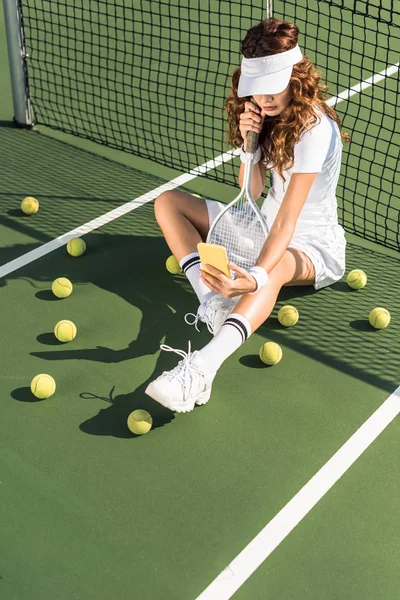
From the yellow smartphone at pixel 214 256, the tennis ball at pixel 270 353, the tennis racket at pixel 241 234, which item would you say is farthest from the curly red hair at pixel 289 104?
the tennis ball at pixel 270 353

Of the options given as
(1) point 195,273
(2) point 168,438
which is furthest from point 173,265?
(2) point 168,438

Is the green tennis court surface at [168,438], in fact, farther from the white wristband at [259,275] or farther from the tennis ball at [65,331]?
the white wristband at [259,275]

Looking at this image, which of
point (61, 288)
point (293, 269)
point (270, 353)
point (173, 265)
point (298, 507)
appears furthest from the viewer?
point (173, 265)

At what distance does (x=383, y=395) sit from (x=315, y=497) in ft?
2.43

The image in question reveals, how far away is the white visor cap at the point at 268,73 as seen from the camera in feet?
11.9

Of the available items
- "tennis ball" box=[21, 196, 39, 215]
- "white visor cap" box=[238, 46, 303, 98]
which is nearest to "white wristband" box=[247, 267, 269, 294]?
"white visor cap" box=[238, 46, 303, 98]

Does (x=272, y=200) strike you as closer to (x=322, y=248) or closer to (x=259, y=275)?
(x=322, y=248)

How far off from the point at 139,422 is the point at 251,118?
1.41 m

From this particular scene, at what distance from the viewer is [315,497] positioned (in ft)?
11.3

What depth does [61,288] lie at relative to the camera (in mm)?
4559

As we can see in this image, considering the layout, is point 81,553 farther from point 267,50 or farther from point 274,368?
point 267,50

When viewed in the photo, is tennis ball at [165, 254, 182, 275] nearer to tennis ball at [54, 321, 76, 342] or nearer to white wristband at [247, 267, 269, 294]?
tennis ball at [54, 321, 76, 342]

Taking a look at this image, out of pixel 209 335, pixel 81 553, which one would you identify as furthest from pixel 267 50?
pixel 81 553

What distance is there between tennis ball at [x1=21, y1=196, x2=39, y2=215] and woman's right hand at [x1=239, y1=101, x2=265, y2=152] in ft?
6.31
